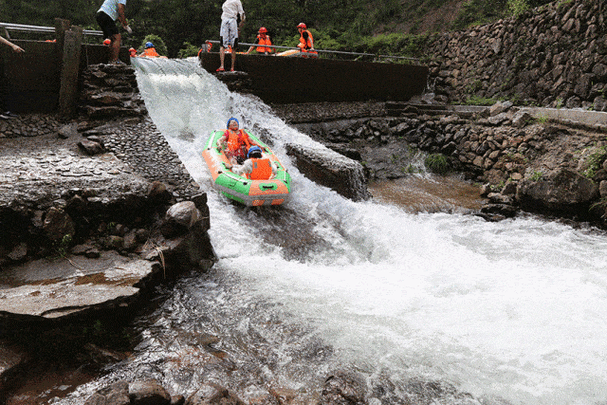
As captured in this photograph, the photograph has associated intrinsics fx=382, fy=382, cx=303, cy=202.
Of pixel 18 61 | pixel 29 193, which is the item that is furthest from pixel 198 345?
pixel 18 61

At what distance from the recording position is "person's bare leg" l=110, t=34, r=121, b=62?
25.0ft

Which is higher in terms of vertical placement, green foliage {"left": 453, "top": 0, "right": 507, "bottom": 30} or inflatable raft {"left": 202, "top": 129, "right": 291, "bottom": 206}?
green foliage {"left": 453, "top": 0, "right": 507, "bottom": 30}

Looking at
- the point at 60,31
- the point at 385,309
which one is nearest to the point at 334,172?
the point at 385,309

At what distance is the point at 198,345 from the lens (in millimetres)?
3262

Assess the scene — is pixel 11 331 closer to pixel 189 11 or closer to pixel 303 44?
pixel 303 44

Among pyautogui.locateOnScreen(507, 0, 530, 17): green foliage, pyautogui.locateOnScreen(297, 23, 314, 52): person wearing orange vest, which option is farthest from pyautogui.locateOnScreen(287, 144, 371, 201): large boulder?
pyautogui.locateOnScreen(507, 0, 530, 17): green foliage

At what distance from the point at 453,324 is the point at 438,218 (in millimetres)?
3690

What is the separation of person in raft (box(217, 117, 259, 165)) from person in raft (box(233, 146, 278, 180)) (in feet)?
1.94

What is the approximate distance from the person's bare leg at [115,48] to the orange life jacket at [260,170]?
13.6 feet

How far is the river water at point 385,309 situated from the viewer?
9.37 ft

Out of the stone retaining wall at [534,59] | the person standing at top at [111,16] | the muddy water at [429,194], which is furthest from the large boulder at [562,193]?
the person standing at top at [111,16]

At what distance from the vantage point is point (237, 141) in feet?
23.1

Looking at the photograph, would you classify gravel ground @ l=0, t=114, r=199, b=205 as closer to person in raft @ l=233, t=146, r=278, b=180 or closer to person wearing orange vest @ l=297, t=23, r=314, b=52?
person in raft @ l=233, t=146, r=278, b=180

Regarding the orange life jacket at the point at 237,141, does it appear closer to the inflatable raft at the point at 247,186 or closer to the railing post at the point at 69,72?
the inflatable raft at the point at 247,186
